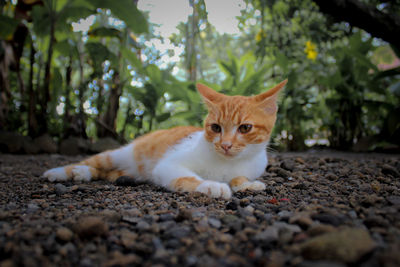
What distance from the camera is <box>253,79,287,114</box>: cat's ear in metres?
1.59

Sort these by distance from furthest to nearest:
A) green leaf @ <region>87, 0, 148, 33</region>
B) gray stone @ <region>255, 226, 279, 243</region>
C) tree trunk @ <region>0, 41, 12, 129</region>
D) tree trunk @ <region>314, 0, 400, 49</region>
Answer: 1. tree trunk @ <region>0, 41, 12, 129</region>
2. tree trunk @ <region>314, 0, 400, 49</region>
3. green leaf @ <region>87, 0, 148, 33</region>
4. gray stone @ <region>255, 226, 279, 243</region>

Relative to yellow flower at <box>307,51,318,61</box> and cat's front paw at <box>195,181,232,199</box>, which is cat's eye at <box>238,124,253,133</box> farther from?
yellow flower at <box>307,51,318,61</box>

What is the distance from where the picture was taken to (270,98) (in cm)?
162

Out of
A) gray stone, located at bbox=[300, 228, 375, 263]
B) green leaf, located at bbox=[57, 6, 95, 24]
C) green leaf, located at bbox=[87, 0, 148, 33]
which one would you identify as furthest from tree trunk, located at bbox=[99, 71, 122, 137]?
gray stone, located at bbox=[300, 228, 375, 263]

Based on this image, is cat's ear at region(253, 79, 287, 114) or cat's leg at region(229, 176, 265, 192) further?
cat's ear at region(253, 79, 287, 114)

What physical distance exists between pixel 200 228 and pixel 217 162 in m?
0.77

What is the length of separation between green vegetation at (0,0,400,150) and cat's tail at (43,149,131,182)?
154 cm

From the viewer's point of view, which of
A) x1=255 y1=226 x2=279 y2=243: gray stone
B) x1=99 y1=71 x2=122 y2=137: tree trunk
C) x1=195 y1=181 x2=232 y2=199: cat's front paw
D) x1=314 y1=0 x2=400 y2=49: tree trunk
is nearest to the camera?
x1=255 y1=226 x2=279 y2=243: gray stone

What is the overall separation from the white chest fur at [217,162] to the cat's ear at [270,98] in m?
0.26

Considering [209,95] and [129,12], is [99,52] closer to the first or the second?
[129,12]

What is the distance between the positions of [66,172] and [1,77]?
279 centimetres

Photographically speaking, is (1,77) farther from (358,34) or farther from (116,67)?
(358,34)

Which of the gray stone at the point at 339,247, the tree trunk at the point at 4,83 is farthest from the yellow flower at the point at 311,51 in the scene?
the tree trunk at the point at 4,83

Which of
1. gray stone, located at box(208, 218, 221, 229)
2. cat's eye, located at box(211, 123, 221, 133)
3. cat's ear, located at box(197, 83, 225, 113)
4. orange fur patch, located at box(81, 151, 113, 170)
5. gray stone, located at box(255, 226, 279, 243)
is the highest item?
cat's ear, located at box(197, 83, 225, 113)
